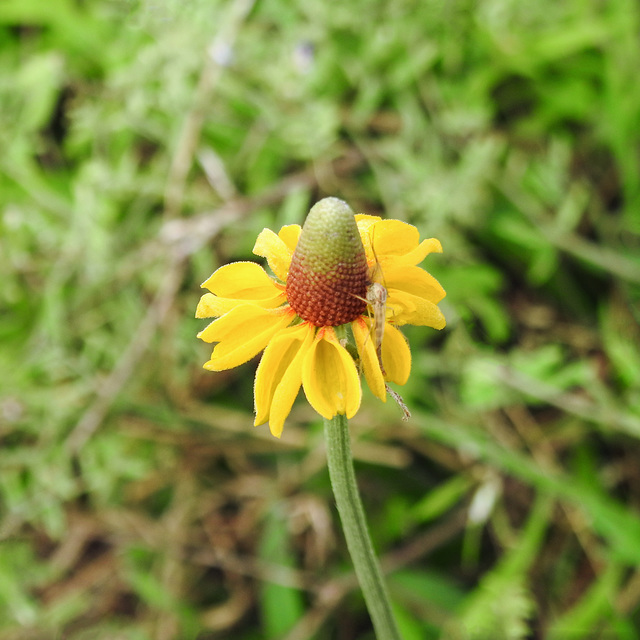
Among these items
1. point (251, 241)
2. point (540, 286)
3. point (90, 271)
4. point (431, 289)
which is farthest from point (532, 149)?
point (431, 289)

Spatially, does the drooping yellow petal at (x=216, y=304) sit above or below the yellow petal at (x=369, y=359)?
above

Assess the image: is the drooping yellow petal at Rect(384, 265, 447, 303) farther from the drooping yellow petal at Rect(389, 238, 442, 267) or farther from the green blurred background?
the green blurred background

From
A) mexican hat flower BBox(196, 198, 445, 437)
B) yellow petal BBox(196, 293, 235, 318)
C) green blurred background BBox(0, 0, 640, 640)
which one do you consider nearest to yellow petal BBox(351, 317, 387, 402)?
mexican hat flower BBox(196, 198, 445, 437)

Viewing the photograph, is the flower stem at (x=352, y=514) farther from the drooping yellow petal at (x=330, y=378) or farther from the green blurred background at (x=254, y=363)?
the green blurred background at (x=254, y=363)

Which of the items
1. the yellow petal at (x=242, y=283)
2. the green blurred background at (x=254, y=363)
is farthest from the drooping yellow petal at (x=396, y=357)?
the green blurred background at (x=254, y=363)

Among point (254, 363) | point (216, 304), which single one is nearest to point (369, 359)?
point (216, 304)

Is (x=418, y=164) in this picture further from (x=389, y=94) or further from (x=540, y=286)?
(x=540, y=286)
